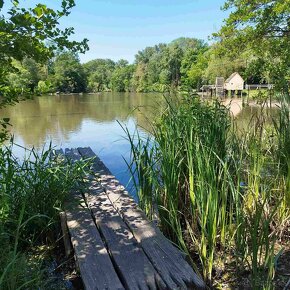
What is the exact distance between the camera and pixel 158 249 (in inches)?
63.7

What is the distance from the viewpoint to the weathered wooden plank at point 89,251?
53.9 inches

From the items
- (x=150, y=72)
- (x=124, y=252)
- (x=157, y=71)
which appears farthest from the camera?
(x=150, y=72)

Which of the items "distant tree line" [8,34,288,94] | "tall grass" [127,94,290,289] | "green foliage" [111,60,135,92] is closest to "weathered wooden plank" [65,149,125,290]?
"tall grass" [127,94,290,289]

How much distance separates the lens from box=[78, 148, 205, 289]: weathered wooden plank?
1.38m

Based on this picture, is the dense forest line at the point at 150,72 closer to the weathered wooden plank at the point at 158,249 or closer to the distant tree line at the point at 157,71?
the distant tree line at the point at 157,71

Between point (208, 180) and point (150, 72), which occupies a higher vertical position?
point (150, 72)

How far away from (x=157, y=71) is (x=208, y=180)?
140 ft

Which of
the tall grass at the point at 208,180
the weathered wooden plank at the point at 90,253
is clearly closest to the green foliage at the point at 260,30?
the tall grass at the point at 208,180

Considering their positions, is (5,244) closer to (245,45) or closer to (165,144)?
(165,144)

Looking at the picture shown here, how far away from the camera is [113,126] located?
11.9 metres

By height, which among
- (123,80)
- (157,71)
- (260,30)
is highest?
(123,80)

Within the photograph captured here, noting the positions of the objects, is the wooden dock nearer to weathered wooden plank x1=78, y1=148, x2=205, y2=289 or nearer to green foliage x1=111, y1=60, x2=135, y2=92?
weathered wooden plank x1=78, y1=148, x2=205, y2=289

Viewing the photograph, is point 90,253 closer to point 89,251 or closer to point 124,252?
point 89,251

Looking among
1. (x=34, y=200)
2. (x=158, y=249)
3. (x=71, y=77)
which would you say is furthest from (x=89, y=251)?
(x=71, y=77)
